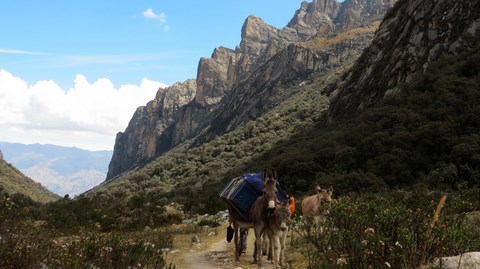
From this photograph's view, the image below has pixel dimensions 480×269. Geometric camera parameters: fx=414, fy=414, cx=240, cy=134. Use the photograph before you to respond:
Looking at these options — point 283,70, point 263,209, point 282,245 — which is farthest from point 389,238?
point 283,70

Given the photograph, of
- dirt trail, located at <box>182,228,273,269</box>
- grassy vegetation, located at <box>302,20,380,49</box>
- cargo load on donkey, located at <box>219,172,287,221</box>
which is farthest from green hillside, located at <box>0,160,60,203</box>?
grassy vegetation, located at <box>302,20,380,49</box>

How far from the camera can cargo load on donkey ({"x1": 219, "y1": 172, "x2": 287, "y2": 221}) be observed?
35.9 ft

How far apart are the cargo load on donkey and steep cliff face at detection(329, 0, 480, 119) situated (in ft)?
124

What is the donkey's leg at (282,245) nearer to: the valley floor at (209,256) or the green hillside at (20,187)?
the valley floor at (209,256)

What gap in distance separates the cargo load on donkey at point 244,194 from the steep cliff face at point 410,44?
37.7 metres

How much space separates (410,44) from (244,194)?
4295 centimetres

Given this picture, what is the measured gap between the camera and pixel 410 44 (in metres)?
47.5

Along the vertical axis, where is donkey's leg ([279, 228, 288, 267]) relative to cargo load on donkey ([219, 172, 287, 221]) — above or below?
below

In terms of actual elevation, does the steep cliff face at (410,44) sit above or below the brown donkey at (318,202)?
above

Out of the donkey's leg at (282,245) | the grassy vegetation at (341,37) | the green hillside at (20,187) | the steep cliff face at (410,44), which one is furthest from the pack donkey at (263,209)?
the grassy vegetation at (341,37)

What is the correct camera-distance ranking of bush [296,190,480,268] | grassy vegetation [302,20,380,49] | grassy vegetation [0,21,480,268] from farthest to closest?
1. grassy vegetation [302,20,380,49]
2. grassy vegetation [0,21,480,268]
3. bush [296,190,480,268]

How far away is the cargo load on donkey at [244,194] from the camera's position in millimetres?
10938

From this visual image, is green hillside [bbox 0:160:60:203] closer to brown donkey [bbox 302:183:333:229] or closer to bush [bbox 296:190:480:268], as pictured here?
brown donkey [bbox 302:183:333:229]

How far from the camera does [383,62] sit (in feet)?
167
